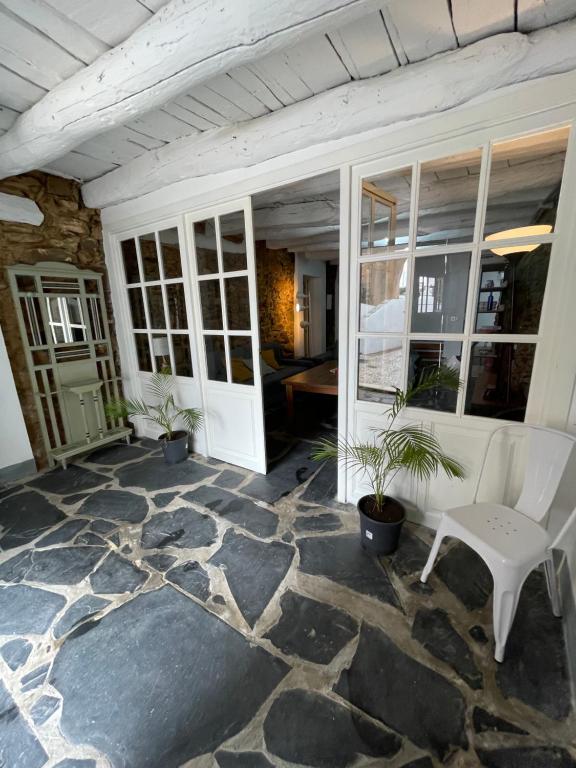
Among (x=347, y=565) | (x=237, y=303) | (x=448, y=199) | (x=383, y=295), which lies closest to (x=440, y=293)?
(x=383, y=295)

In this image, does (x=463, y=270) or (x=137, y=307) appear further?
(x=137, y=307)

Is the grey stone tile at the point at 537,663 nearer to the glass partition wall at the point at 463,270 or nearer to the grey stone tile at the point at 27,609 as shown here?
the glass partition wall at the point at 463,270

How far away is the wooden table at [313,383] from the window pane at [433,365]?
1366 millimetres

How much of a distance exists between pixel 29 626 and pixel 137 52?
2.64m

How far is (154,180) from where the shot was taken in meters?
2.48

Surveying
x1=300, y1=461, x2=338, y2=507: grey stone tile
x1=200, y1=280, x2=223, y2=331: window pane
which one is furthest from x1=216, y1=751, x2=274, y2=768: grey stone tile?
x1=200, y1=280, x2=223, y2=331: window pane

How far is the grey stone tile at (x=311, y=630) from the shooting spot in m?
1.35

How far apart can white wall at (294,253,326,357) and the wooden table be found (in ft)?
8.37

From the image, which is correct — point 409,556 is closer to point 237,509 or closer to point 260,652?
point 260,652

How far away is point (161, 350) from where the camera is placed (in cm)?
309

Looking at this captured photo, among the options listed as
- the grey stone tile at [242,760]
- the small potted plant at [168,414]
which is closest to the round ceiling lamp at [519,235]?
the grey stone tile at [242,760]

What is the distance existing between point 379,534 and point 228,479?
138 cm

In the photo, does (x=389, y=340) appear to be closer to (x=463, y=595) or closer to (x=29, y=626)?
(x=463, y=595)

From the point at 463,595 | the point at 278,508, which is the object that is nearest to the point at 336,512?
the point at 278,508
